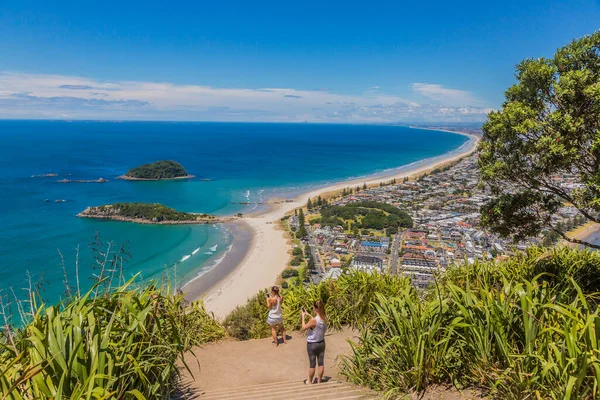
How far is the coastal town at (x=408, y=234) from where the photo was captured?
966 inches

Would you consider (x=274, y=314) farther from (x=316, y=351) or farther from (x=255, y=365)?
(x=316, y=351)

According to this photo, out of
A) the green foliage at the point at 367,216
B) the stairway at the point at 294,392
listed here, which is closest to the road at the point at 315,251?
the green foliage at the point at 367,216

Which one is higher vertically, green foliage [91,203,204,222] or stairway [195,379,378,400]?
stairway [195,379,378,400]

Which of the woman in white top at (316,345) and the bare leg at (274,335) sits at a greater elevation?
the woman in white top at (316,345)

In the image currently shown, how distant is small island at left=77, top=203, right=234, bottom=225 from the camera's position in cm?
3994

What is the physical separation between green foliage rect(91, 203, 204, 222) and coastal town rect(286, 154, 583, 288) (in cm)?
1205

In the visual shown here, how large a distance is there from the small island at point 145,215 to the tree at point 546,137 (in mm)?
35859

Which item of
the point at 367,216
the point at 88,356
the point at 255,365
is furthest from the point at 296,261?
the point at 88,356

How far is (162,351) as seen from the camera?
3.68 metres

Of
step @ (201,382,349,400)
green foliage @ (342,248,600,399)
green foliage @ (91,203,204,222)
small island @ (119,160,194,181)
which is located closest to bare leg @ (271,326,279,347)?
step @ (201,382,349,400)

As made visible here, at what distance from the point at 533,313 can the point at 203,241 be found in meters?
32.4

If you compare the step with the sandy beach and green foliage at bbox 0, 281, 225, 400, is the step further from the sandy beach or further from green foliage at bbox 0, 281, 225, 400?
the sandy beach

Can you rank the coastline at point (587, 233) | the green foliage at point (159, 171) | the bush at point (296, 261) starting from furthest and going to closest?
1. the green foliage at point (159, 171)
2. the bush at point (296, 261)
3. the coastline at point (587, 233)

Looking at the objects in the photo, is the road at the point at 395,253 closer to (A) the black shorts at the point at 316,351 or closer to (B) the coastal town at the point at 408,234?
(B) the coastal town at the point at 408,234
